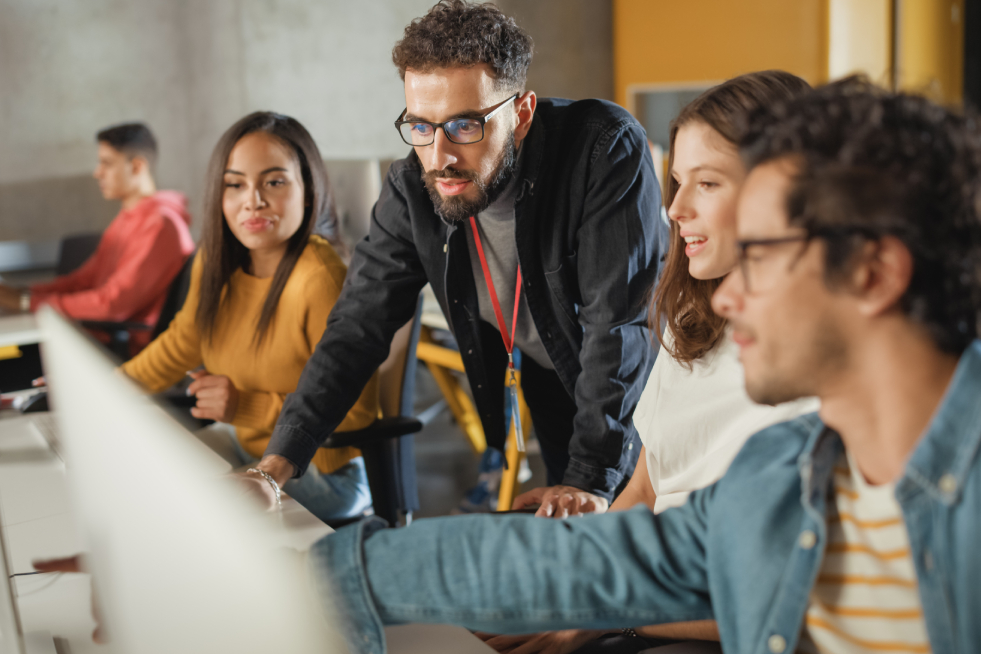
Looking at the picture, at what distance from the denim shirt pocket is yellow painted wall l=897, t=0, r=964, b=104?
3815mm

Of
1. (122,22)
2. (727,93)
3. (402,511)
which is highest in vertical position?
(122,22)

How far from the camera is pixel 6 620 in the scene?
29.9 inches

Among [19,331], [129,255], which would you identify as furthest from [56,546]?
[129,255]

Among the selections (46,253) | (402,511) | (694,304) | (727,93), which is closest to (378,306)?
(402,511)

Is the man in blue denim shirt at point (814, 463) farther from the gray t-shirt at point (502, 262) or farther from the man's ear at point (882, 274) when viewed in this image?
the gray t-shirt at point (502, 262)

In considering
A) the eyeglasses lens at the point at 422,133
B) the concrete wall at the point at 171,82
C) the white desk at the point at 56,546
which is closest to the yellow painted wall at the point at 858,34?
the concrete wall at the point at 171,82

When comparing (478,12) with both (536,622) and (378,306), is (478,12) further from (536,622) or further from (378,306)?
(536,622)

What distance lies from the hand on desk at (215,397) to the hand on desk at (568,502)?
2.53ft

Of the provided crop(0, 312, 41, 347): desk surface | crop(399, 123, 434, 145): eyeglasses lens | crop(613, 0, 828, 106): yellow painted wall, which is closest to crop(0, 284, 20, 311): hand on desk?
crop(0, 312, 41, 347): desk surface

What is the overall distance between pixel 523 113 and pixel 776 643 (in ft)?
3.54

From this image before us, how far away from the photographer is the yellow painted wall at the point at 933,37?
14.9 feet

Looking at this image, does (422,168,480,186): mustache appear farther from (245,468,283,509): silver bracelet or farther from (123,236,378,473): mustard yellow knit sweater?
(245,468,283,509): silver bracelet

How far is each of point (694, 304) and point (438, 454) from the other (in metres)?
2.53

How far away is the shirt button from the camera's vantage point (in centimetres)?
72
